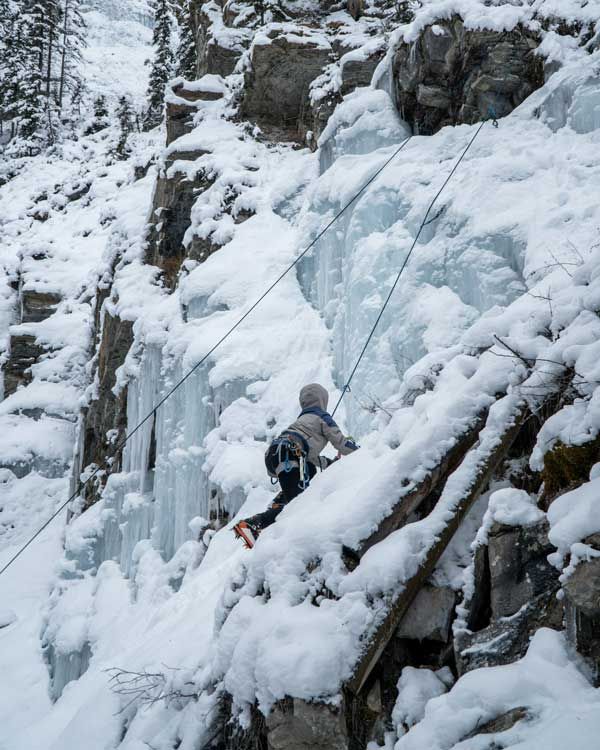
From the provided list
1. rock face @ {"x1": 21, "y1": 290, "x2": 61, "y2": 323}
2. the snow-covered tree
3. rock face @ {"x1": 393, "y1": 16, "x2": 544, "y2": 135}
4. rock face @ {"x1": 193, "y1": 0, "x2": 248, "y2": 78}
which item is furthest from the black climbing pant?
the snow-covered tree

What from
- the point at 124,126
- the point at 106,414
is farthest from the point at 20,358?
the point at 124,126

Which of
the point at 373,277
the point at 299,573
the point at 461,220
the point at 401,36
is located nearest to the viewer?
the point at 299,573

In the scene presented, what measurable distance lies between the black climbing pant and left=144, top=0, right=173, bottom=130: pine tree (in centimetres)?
2900

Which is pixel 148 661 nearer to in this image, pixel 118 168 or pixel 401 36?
pixel 401 36

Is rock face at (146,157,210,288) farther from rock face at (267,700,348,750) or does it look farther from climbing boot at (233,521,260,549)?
rock face at (267,700,348,750)

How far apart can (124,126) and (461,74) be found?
25.2m

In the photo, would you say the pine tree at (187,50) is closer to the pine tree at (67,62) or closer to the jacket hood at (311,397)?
the pine tree at (67,62)

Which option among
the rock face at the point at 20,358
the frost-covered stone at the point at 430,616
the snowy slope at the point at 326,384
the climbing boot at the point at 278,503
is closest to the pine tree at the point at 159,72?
the rock face at the point at 20,358

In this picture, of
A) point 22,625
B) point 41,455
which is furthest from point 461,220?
point 41,455

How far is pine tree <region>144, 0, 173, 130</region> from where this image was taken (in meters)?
30.4

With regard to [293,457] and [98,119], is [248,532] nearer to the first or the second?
[293,457]

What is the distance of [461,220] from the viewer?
6.24m

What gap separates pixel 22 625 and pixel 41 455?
495cm

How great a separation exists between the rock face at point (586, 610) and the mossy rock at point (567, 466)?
33cm
